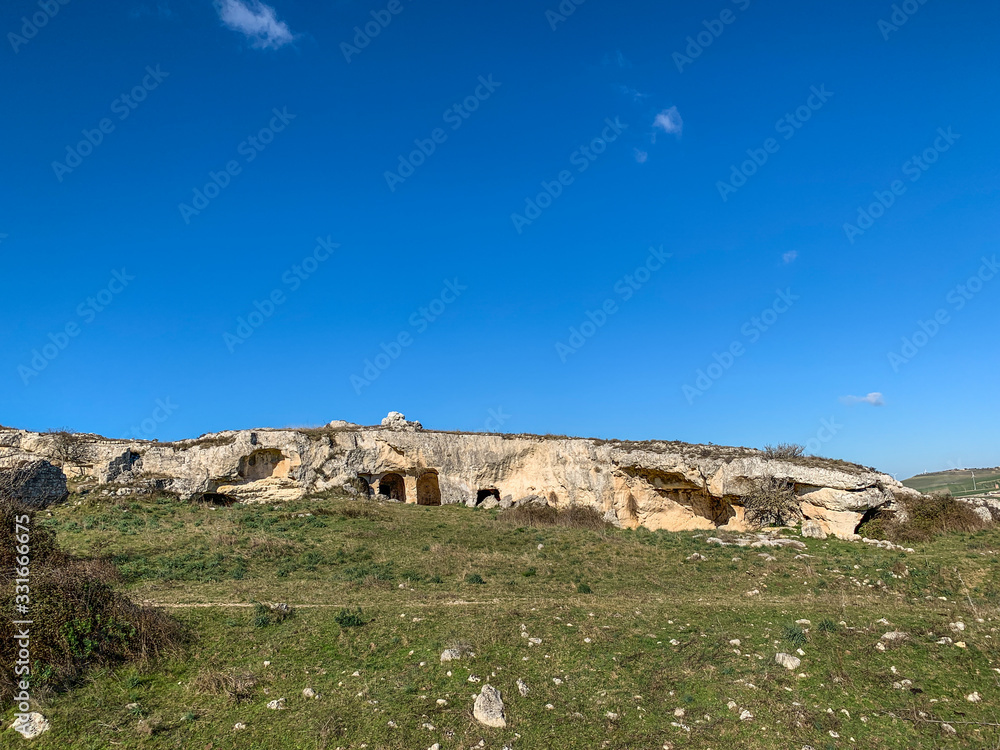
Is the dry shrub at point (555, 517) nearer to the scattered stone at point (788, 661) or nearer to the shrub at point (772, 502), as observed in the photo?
the shrub at point (772, 502)

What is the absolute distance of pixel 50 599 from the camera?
861 centimetres

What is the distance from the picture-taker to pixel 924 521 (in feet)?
75.4

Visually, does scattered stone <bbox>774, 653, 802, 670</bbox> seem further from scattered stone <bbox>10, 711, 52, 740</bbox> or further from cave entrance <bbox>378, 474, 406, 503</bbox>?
cave entrance <bbox>378, 474, 406, 503</bbox>

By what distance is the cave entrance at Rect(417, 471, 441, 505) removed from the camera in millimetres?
34156

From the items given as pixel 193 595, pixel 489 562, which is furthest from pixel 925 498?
pixel 193 595

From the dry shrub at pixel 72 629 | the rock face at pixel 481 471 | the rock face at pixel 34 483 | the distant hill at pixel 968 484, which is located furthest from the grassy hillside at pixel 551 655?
the distant hill at pixel 968 484

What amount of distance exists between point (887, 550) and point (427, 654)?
18.4 metres

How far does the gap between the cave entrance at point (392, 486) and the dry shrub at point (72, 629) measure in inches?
985

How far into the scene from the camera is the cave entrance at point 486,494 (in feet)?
109

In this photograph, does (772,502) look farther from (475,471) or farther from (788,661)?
(788,661)

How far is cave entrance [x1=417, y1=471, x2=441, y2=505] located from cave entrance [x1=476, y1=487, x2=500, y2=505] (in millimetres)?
2544

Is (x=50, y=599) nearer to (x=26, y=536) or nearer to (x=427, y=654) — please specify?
(x=26, y=536)

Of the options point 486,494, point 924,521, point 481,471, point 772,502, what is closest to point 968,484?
point 924,521

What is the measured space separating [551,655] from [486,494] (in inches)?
994
